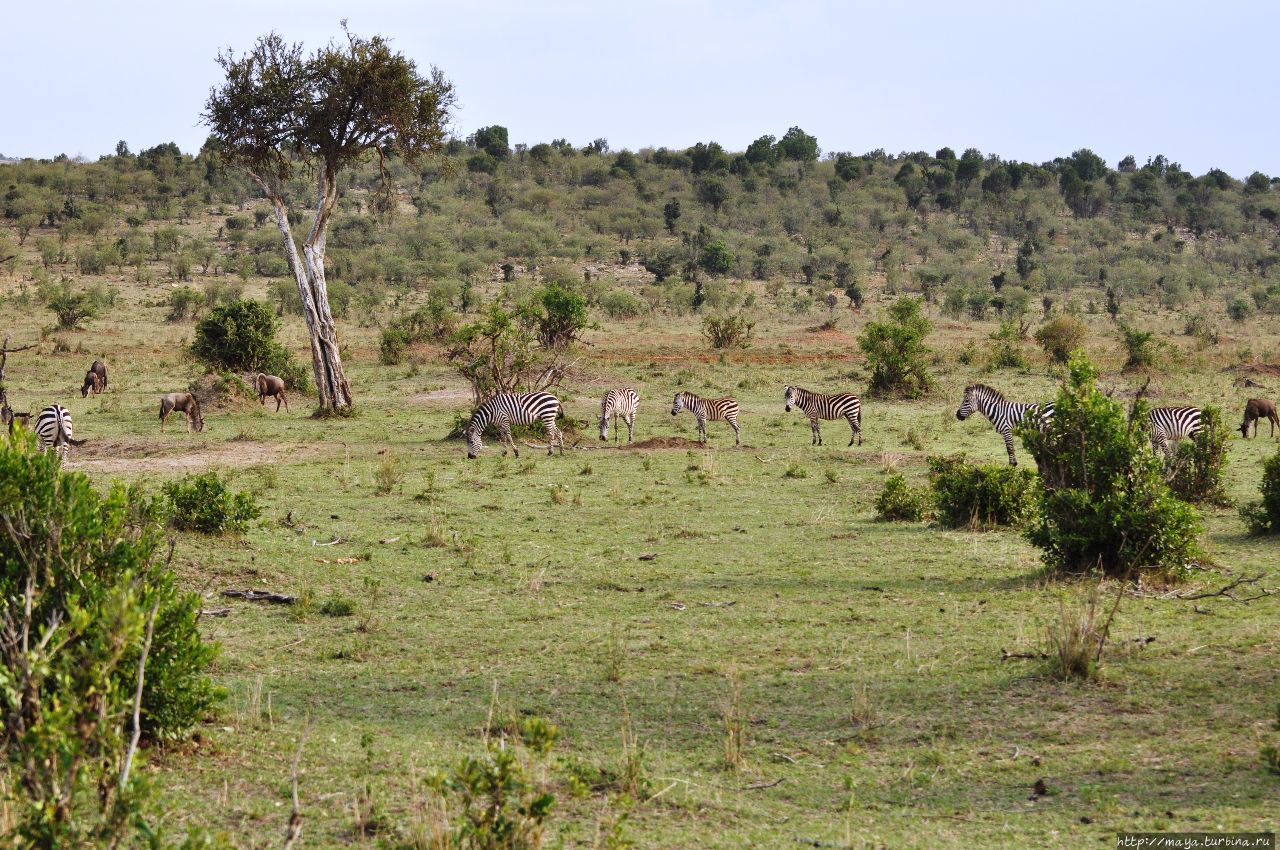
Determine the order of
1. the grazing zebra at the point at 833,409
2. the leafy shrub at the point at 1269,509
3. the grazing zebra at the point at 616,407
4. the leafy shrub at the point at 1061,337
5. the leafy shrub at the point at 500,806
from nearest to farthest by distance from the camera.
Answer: the leafy shrub at the point at 500,806
the leafy shrub at the point at 1269,509
the grazing zebra at the point at 616,407
the grazing zebra at the point at 833,409
the leafy shrub at the point at 1061,337

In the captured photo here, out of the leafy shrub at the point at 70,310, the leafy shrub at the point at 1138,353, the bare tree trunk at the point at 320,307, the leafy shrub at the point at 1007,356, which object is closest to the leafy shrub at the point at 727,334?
the leafy shrub at the point at 1007,356

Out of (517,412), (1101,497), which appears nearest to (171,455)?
(517,412)

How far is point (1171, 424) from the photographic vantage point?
61.7 ft

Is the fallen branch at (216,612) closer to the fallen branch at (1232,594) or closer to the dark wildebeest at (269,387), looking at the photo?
the fallen branch at (1232,594)

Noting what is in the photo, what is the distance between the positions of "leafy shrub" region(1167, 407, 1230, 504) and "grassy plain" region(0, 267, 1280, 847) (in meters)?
0.34

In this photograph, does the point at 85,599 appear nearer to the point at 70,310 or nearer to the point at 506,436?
the point at 506,436

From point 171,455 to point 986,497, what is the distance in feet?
42.5

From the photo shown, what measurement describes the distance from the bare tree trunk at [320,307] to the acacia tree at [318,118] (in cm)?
2

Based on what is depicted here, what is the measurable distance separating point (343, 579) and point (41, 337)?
1203 inches

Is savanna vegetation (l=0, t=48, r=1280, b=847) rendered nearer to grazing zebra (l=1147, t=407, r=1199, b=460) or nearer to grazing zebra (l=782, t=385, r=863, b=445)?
grazing zebra (l=782, t=385, r=863, b=445)

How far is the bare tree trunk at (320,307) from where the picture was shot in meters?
25.6

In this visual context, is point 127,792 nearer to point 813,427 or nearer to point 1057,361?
point 813,427

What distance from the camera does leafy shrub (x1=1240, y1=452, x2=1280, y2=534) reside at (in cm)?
1320

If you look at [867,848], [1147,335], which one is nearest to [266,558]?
[867,848]
